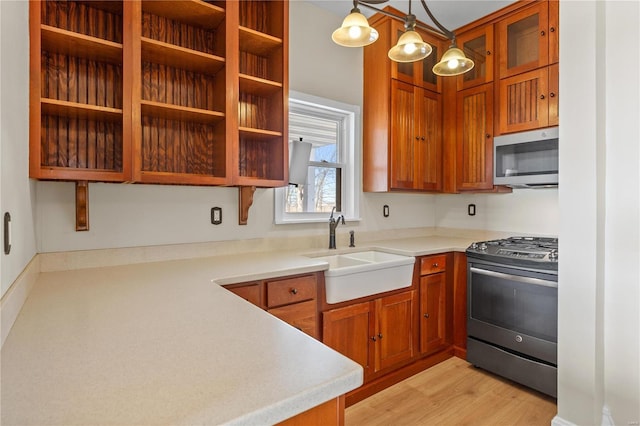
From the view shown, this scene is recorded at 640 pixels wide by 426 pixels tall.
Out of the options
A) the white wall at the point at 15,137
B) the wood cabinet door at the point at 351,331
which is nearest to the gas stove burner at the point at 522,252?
the wood cabinet door at the point at 351,331

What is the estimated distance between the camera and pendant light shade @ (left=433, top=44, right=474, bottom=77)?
1894 millimetres

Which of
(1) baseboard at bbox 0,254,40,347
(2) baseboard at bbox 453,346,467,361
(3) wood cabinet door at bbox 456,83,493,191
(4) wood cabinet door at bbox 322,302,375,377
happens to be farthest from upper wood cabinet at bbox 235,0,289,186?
(2) baseboard at bbox 453,346,467,361

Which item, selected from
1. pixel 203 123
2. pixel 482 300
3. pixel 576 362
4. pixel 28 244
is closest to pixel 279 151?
pixel 203 123

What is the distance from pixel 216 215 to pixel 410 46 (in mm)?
1519

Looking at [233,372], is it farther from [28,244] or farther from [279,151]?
[279,151]

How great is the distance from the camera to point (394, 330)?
236 cm

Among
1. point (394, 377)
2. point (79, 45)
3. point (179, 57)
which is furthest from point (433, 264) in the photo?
point (79, 45)

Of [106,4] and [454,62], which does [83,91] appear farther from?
[454,62]

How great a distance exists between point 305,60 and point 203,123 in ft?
3.27

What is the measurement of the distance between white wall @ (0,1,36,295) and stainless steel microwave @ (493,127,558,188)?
2.98 m

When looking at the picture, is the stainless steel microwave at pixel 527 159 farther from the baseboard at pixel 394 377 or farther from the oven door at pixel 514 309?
the baseboard at pixel 394 377

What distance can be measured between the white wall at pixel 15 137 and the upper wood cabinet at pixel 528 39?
3.08m

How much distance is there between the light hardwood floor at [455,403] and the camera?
1.98 meters

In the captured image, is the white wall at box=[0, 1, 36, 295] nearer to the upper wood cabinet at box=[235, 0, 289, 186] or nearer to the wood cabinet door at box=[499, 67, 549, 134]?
the upper wood cabinet at box=[235, 0, 289, 186]
